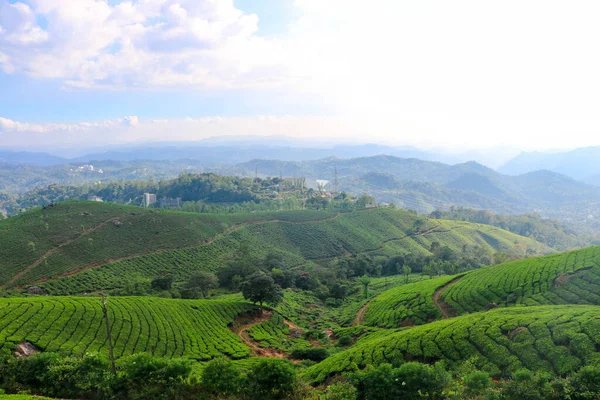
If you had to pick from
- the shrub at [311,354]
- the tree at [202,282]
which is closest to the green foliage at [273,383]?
the shrub at [311,354]

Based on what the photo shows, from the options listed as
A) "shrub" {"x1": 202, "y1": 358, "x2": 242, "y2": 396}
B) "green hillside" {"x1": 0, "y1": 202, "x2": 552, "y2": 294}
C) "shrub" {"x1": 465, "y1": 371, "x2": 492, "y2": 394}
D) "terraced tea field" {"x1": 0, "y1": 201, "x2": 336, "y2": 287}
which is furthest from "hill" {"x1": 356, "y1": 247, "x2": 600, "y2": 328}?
"terraced tea field" {"x1": 0, "y1": 201, "x2": 336, "y2": 287}

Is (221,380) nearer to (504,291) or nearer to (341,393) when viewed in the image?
(341,393)

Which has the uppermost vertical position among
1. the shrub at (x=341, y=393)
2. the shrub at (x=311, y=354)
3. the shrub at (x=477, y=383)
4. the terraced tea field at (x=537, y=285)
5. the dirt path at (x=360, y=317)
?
the shrub at (x=477, y=383)

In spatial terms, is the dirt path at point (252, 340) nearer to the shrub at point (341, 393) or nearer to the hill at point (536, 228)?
the shrub at point (341, 393)

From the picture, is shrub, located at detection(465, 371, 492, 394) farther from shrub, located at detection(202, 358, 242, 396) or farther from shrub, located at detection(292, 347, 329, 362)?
shrub, located at detection(292, 347, 329, 362)

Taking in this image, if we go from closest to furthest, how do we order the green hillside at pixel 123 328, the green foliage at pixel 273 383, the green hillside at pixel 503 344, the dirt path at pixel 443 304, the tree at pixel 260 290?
1. the green foliage at pixel 273 383
2. the green hillside at pixel 503 344
3. the green hillside at pixel 123 328
4. the dirt path at pixel 443 304
5. the tree at pixel 260 290

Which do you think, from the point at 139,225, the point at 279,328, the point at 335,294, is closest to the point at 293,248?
the point at 335,294

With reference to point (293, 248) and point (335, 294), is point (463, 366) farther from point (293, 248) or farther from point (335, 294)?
point (293, 248)
